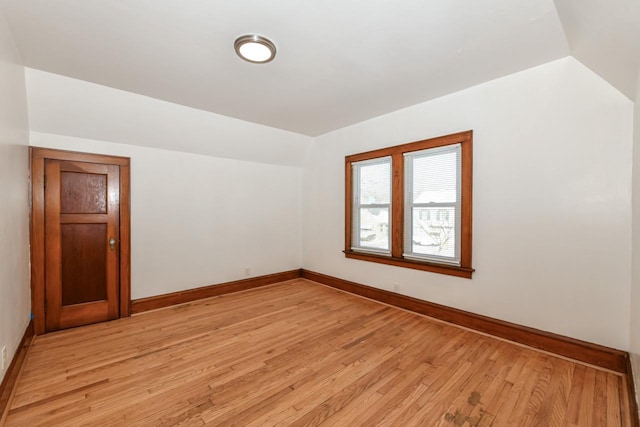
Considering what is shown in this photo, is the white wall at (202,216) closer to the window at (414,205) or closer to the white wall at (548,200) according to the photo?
the window at (414,205)

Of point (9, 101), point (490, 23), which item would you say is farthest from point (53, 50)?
point (490, 23)

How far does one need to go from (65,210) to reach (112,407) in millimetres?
2390

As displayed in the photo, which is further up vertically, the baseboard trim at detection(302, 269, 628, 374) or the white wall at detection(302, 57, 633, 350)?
the white wall at detection(302, 57, 633, 350)

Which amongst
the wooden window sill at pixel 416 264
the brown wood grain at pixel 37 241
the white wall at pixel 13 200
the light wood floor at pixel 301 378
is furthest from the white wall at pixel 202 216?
the wooden window sill at pixel 416 264

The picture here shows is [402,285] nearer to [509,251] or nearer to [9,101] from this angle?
[509,251]

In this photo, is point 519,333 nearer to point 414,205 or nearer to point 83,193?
point 414,205

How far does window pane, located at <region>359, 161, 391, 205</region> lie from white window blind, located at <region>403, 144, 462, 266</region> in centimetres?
35

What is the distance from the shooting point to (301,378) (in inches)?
84.3

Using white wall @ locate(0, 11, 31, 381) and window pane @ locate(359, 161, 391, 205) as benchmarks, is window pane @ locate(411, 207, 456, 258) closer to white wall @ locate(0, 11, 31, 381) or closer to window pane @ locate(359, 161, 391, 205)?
window pane @ locate(359, 161, 391, 205)

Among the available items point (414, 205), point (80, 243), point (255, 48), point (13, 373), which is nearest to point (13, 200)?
point (80, 243)

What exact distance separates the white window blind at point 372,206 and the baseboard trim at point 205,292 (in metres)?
1.60

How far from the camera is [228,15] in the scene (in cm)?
184

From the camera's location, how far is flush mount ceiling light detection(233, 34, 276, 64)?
2.06m

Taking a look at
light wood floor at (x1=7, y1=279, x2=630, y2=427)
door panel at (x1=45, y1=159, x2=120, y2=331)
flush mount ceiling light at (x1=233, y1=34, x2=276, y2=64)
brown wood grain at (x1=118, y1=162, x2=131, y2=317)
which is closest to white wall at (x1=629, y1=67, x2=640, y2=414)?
light wood floor at (x1=7, y1=279, x2=630, y2=427)
